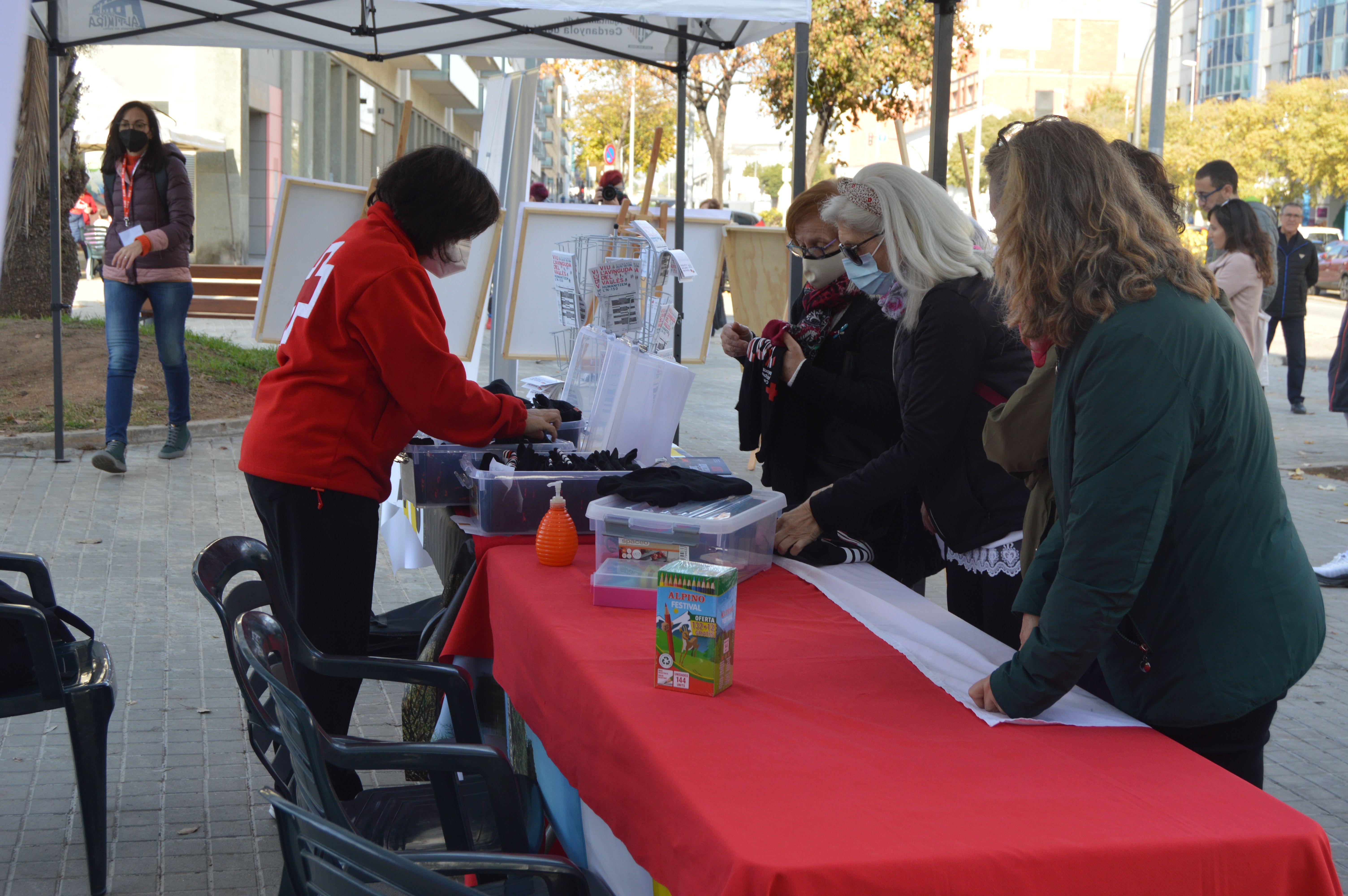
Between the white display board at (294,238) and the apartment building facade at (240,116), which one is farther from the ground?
the apartment building facade at (240,116)

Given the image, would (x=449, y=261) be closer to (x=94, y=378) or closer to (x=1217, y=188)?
(x=1217, y=188)

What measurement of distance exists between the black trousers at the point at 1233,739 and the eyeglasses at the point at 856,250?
58.3 inches

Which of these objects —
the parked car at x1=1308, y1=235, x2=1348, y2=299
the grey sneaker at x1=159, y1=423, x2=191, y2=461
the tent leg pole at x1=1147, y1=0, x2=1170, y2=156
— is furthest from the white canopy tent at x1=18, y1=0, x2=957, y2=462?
the parked car at x1=1308, y1=235, x2=1348, y2=299

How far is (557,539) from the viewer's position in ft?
8.94

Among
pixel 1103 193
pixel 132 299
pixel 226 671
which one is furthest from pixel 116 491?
pixel 1103 193

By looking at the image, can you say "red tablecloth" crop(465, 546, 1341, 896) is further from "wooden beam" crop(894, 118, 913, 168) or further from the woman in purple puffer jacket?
the woman in purple puffer jacket

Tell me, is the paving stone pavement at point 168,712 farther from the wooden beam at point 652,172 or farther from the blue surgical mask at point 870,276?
the wooden beam at point 652,172

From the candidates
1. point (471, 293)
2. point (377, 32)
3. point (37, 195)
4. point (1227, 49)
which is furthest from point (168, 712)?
point (1227, 49)

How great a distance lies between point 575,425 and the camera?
369cm

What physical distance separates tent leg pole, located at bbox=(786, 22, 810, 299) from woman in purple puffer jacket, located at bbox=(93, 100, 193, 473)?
3561 mm

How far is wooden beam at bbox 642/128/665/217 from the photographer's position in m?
5.41

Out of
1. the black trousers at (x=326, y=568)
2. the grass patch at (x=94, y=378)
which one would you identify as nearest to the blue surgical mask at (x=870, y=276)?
the black trousers at (x=326, y=568)

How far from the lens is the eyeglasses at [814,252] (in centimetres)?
324

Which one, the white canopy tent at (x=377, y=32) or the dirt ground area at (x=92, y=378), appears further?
the dirt ground area at (x=92, y=378)
